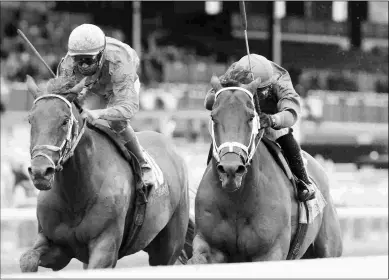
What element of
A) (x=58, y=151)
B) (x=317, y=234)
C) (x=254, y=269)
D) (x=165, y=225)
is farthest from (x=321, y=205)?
(x=254, y=269)

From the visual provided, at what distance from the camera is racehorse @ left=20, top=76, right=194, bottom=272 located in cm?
540

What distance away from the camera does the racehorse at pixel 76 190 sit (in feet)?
17.7

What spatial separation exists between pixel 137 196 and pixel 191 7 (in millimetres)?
14447

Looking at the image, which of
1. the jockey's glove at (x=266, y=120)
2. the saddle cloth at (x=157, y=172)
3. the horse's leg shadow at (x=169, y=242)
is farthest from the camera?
the horse's leg shadow at (x=169, y=242)

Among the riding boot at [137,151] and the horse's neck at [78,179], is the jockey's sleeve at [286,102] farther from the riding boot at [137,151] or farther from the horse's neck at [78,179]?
the horse's neck at [78,179]

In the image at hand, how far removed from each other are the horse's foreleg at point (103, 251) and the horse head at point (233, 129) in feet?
2.84

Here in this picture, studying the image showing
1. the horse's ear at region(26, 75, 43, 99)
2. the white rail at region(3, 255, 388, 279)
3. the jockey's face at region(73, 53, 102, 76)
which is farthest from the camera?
Result: the jockey's face at region(73, 53, 102, 76)

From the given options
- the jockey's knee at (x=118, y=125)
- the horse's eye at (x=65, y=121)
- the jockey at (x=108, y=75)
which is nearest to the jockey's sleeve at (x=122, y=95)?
the jockey at (x=108, y=75)

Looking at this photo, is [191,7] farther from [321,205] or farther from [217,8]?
[321,205]

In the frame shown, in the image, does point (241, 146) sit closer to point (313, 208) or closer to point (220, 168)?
point (220, 168)

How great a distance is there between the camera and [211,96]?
18.9 feet

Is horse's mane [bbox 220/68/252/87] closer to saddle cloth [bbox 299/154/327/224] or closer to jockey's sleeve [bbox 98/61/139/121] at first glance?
jockey's sleeve [bbox 98/61/139/121]

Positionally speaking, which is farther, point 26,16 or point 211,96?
point 26,16

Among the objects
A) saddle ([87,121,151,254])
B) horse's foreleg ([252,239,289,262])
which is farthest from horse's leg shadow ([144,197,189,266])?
horse's foreleg ([252,239,289,262])
